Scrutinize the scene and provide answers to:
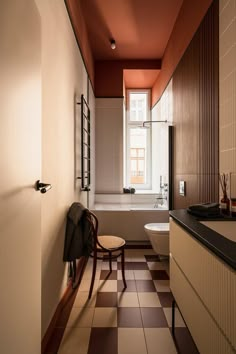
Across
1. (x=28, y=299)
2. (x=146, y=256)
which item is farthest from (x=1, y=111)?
(x=146, y=256)

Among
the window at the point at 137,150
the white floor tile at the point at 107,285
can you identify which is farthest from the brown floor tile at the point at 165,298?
the window at the point at 137,150

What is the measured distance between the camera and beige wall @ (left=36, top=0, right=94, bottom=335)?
4.75 feet

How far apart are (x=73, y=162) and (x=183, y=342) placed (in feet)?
5.40

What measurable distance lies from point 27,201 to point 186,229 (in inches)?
30.1

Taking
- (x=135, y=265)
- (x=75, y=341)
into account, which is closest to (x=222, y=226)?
(x=75, y=341)

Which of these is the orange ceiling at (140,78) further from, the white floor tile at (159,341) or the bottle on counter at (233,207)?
the white floor tile at (159,341)

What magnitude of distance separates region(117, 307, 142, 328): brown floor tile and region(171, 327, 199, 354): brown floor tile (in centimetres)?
26

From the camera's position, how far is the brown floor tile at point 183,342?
1411 millimetres

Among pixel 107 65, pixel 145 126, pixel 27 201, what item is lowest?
pixel 27 201

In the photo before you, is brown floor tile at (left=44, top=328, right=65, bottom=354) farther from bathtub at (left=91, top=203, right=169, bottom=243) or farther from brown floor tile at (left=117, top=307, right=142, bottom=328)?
bathtub at (left=91, top=203, right=169, bottom=243)

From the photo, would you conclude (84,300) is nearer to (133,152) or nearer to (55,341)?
(55,341)

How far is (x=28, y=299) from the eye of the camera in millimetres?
986

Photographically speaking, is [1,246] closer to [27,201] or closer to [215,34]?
[27,201]

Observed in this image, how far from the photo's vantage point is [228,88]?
1.59 meters
